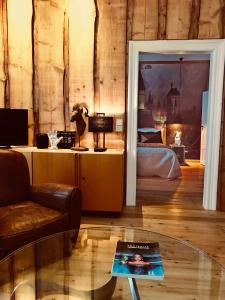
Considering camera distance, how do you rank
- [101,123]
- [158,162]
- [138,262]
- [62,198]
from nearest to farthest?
[138,262] < [62,198] < [101,123] < [158,162]

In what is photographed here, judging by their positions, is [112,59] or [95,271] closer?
[95,271]

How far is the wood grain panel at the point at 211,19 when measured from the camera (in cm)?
361

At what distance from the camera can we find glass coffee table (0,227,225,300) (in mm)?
1786

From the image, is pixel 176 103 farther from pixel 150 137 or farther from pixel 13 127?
pixel 13 127

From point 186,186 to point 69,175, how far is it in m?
2.61

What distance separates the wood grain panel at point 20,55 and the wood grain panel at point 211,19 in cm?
235

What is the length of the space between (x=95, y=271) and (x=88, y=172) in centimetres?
150

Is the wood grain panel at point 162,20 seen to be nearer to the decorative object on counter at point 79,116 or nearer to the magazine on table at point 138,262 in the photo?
the decorative object on counter at point 79,116

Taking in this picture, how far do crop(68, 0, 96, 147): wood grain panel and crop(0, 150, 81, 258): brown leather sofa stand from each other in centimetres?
145

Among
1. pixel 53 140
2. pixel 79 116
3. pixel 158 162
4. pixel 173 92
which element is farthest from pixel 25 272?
pixel 173 92

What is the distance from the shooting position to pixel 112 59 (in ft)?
12.5

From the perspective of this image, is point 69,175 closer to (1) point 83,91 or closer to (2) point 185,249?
(1) point 83,91

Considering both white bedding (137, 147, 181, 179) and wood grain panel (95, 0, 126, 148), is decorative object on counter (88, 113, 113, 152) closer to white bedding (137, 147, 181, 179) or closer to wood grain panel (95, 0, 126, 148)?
wood grain panel (95, 0, 126, 148)

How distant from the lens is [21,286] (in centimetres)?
178
